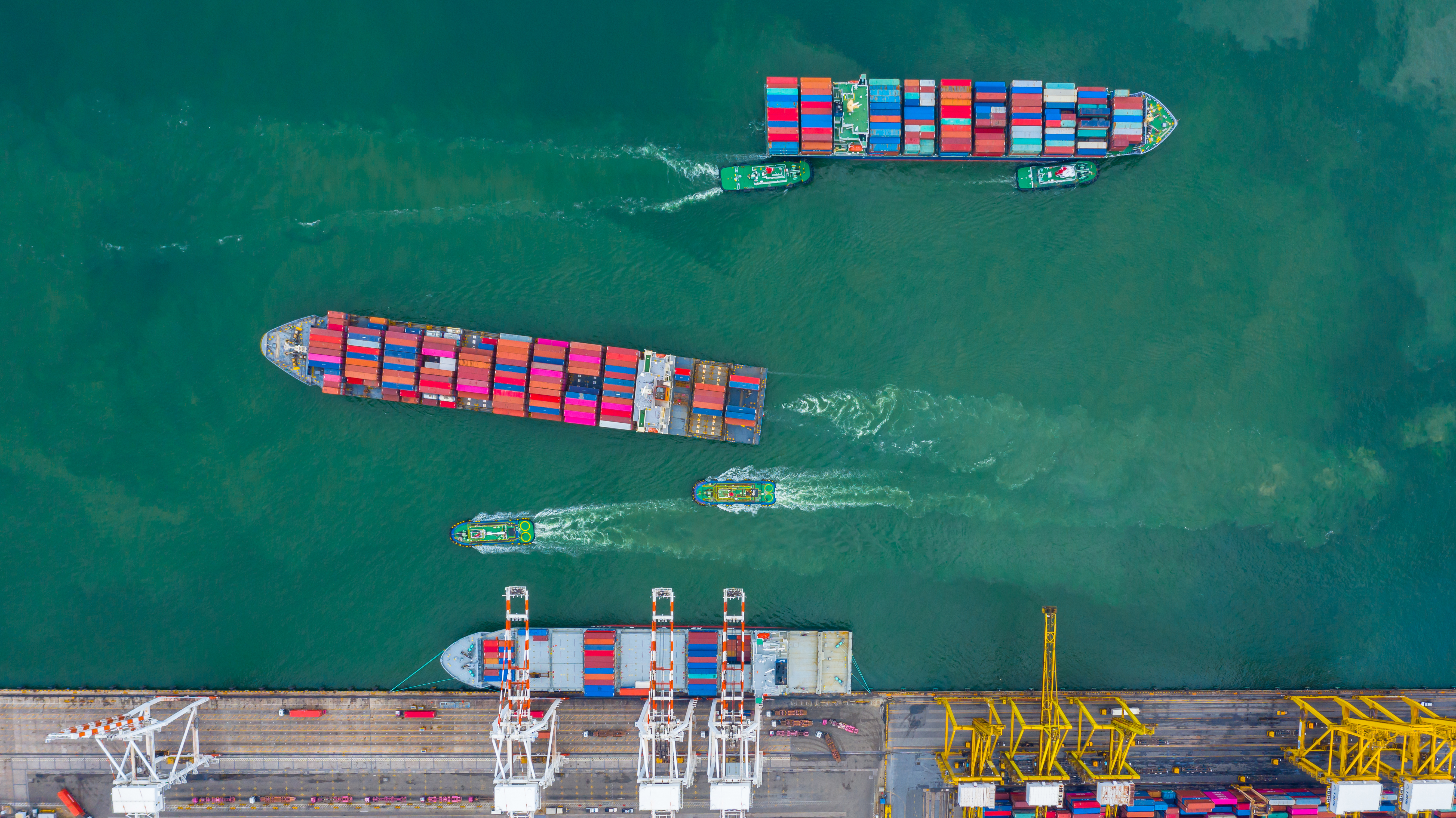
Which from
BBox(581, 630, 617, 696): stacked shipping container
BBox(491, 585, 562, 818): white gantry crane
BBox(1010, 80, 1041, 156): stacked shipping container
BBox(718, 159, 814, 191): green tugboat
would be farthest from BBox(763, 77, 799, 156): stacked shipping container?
BBox(491, 585, 562, 818): white gantry crane

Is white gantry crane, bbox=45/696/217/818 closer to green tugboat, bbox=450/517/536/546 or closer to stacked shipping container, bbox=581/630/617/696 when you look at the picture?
green tugboat, bbox=450/517/536/546

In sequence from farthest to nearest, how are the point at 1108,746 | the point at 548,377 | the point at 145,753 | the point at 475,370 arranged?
the point at 1108,746
the point at 145,753
the point at 548,377
the point at 475,370

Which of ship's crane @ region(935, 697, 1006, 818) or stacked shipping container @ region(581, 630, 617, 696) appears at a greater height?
stacked shipping container @ region(581, 630, 617, 696)

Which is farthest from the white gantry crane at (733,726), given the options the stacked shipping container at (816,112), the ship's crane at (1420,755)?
the ship's crane at (1420,755)

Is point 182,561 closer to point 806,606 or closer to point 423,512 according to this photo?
point 423,512

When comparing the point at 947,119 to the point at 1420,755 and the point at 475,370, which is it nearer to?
the point at 475,370

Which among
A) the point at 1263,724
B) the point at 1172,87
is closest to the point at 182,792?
the point at 1263,724

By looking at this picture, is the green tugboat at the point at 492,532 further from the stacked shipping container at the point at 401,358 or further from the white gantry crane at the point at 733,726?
the white gantry crane at the point at 733,726

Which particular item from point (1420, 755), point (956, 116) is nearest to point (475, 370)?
point (956, 116)
